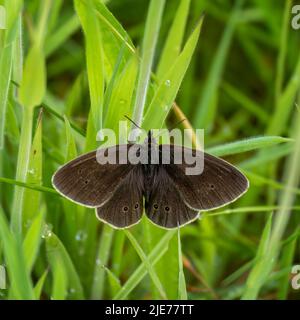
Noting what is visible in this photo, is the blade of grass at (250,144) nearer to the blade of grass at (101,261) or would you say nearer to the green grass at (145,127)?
the green grass at (145,127)

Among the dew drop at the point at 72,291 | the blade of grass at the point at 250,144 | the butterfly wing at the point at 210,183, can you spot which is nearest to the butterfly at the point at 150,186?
the butterfly wing at the point at 210,183

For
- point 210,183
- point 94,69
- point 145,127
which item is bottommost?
point 210,183

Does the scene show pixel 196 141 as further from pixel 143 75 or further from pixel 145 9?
pixel 145 9

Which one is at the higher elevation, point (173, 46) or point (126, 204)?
point (173, 46)

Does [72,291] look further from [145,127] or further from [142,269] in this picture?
[145,127]

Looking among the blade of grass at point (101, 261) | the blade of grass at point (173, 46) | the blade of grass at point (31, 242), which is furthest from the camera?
the blade of grass at point (173, 46)

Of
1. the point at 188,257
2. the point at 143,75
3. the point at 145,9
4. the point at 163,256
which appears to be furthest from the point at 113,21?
the point at 145,9

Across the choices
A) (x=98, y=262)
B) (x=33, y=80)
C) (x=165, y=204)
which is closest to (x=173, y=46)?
(x=165, y=204)
